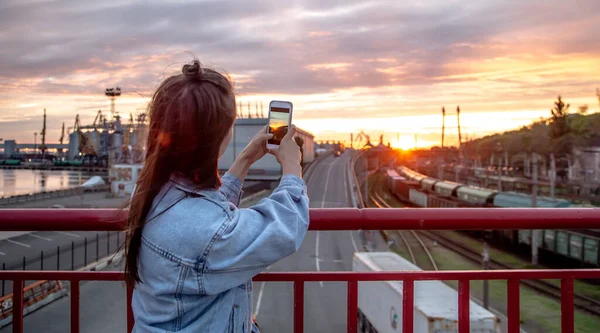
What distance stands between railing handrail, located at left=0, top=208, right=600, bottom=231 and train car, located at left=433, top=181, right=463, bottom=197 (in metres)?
32.5

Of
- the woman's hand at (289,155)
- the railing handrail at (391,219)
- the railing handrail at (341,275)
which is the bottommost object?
the railing handrail at (341,275)

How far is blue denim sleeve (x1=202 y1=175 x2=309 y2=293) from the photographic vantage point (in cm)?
122

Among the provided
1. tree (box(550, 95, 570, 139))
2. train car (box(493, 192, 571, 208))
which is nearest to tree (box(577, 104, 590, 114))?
tree (box(550, 95, 570, 139))

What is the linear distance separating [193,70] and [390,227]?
1240 millimetres

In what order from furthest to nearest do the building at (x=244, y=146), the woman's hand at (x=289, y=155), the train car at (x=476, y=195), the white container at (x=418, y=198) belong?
1. the white container at (x=418, y=198)
2. the train car at (x=476, y=195)
3. the building at (x=244, y=146)
4. the woman's hand at (x=289, y=155)

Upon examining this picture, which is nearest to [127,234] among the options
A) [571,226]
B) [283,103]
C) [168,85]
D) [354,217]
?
[168,85]

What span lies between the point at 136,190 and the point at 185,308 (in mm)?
374

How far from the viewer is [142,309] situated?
4.37 feet

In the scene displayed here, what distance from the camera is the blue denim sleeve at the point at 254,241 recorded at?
3.99ft

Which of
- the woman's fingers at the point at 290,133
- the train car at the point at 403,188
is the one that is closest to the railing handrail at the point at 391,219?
the woman's fingers at the point at 290,133

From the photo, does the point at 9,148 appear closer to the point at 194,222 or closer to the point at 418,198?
the point at 194,222

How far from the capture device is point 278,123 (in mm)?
1522

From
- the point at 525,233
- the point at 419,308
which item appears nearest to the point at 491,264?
the point at 525,233

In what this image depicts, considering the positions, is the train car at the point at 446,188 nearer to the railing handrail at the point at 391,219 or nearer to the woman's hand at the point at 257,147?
the railing handrail at the point at 391,219
